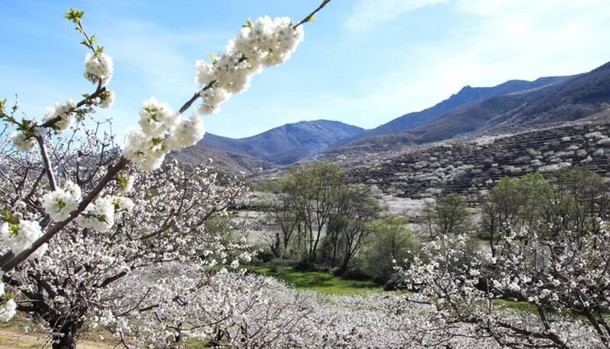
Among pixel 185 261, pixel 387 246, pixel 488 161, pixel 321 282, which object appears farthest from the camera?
pixel 488 161

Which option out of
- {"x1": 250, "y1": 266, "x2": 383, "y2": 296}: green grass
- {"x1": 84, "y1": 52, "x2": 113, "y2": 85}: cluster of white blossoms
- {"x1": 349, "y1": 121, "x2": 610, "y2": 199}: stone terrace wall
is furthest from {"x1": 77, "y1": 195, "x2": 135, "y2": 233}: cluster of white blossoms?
{"x1": 349, "y1": 121, "x2": 610, "y2": 199}: stone terrace wall

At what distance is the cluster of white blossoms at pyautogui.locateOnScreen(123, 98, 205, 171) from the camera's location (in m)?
2.99

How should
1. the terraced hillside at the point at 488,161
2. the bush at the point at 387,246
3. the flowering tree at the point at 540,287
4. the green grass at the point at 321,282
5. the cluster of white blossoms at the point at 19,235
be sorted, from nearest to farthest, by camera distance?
the cluster of white blossoms at the point at 19,235 < the flowering tree at the point at 540,287 < the green grass at the point at 321,282 < the bush at the point at 387,246 < the terraced hillside at the point at 488,161

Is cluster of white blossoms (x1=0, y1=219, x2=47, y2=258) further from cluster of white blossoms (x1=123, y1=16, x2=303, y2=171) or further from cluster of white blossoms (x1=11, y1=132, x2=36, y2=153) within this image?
cluster of white blossoms (x1=11, y1=132, x2=36, y2=153)

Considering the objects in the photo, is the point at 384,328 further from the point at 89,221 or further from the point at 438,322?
the point at 89,221

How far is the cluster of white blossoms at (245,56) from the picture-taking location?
3.05 m

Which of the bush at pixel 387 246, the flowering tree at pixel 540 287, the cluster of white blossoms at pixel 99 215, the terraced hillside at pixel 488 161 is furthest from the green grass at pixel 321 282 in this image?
the terraced hillside at pixel 488 161

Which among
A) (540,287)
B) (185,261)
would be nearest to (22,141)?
(185,261)

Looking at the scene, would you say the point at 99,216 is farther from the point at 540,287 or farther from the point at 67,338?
the point at 540,287

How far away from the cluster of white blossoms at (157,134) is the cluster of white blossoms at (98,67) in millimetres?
980

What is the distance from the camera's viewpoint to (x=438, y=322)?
11.3 metres

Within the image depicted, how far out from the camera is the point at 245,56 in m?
3.06

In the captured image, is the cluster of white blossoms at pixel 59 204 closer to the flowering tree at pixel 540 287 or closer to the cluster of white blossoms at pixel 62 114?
the cluster of white blossoms at pixel 62 114

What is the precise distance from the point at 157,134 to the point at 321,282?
41495 mm
